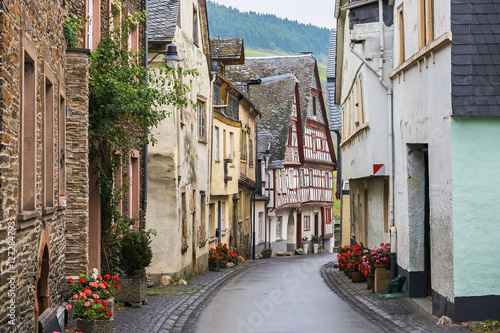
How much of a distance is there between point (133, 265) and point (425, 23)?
277 inches

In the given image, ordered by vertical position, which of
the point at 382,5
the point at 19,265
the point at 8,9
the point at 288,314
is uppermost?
the point at 382,5

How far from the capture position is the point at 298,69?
56.2 metres

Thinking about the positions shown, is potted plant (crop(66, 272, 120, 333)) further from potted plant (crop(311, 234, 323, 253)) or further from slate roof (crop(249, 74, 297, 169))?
potted plant (crop(311, 234, 323, 253))

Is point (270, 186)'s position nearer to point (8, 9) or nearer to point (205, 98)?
point (205, 98)

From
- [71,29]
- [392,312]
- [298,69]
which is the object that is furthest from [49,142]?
[298,69]

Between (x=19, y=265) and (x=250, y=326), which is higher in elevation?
(x=19, y=265)

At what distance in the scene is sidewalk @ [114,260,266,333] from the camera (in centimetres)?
1205

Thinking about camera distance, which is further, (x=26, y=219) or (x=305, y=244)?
(x=305, y=244)

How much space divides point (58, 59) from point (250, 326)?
5183mm

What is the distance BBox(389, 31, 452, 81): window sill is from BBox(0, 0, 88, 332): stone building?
5436mm

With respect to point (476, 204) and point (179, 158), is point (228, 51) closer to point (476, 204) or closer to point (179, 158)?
point (179, 158)

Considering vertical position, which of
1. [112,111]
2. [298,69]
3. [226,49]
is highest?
[298,69]

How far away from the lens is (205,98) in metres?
25.7

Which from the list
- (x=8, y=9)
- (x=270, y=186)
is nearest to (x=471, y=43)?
(x=8, y=9)
